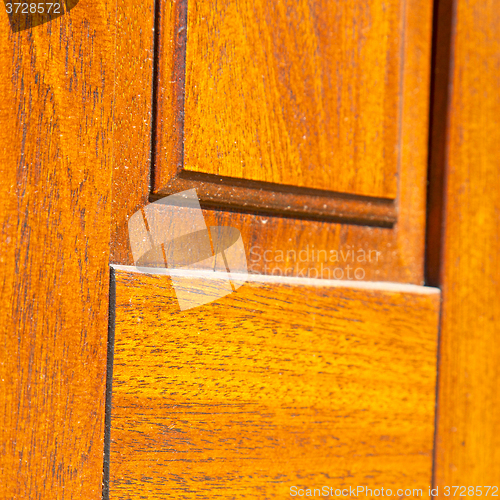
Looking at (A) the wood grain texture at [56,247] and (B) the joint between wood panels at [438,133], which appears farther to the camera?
(B) the joint between wood panels at [438,133]

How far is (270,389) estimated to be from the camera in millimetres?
253

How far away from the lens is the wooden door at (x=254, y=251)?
21 centimetres

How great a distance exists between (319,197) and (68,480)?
196 mm

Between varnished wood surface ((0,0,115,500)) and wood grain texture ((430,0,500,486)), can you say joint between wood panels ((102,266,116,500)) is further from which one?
wood grain texture ((430,0,500,486))

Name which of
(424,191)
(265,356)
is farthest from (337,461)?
(424,191)

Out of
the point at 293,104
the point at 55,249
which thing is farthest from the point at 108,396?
the point at 293,104

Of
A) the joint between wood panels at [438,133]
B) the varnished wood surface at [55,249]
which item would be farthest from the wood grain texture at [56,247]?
the joint between wood panels at [438,133]

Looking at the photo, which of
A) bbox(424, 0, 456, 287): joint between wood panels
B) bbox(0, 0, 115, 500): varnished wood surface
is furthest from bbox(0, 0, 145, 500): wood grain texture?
bbox(424, 0, 456, 287): joint between wood panels

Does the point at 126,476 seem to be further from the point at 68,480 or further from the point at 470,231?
the point at 470,231

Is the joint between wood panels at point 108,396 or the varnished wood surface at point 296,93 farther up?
the varnished wood surface at point 296,93

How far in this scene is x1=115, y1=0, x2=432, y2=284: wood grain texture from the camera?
243 mm

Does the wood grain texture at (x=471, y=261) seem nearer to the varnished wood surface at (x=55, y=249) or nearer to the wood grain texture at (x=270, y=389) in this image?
the wood grain texture at (x=270, y=389)

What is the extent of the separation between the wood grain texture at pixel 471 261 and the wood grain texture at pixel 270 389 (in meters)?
0.02

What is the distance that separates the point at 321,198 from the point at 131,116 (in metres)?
0.12
